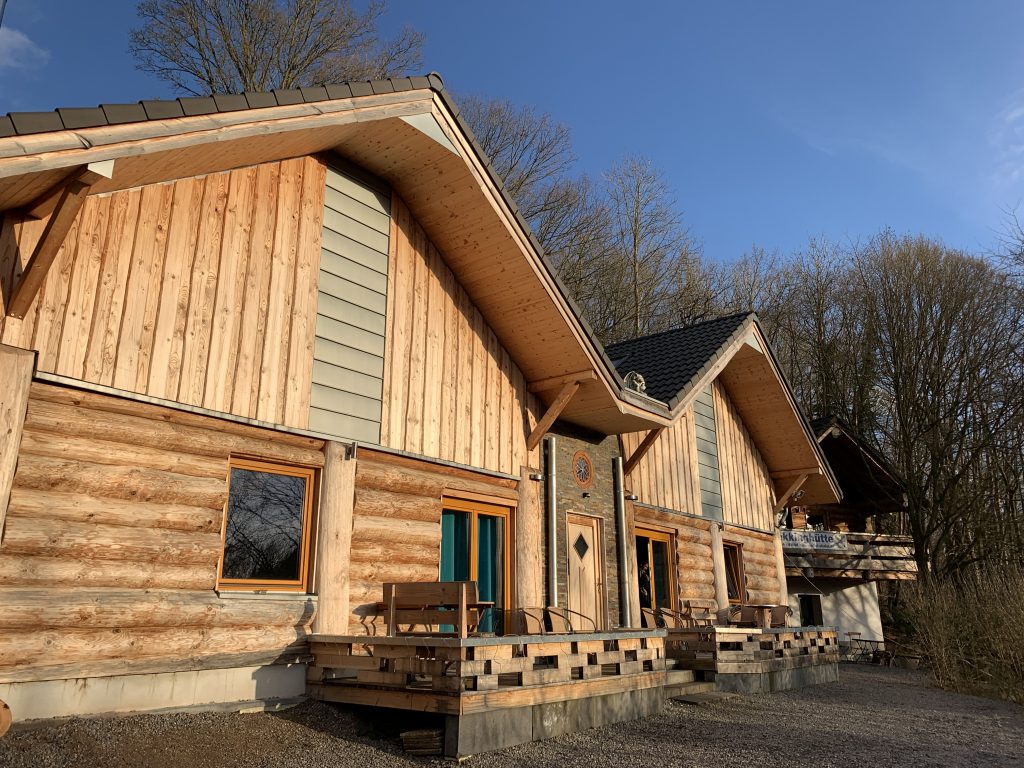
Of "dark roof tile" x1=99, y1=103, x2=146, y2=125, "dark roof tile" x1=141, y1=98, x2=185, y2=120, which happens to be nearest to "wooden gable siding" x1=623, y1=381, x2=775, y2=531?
"dark roof tile" x1=141, y1=98, x2=185, y2=120

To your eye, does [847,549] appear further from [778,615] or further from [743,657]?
[743,657]

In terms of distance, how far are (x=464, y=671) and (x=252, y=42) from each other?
1706 cm

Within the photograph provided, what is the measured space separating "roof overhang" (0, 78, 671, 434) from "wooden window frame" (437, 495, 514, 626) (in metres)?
1.88

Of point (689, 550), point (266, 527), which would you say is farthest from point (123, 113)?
point (689, 550)

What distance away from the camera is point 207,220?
776 cm

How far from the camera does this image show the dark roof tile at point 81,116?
18.2 feet

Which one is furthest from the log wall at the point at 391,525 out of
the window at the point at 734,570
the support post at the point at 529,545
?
the window at the point at 734,570

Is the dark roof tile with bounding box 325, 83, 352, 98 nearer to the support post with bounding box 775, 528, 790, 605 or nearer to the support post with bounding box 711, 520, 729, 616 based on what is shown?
the support post with bounding box 711, 520, 729, 616

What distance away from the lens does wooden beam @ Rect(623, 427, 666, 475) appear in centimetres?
1301

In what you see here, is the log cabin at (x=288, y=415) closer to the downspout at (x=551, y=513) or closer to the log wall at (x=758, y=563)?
the downspout at (x=551, y=513)

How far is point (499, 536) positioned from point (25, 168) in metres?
7.04

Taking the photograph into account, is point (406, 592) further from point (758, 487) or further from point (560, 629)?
point (758, 487)

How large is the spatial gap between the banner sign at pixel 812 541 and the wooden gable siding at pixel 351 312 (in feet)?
46.0

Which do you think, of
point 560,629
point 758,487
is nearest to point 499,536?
point 560,629
